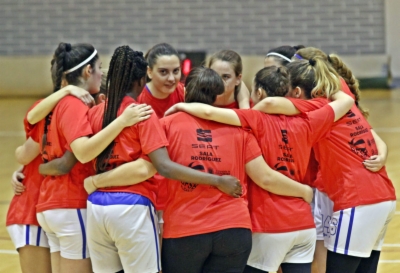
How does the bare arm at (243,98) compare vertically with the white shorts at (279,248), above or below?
above

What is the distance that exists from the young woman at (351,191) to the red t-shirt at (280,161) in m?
0.20

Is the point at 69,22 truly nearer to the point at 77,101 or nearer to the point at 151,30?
the point at 151,30

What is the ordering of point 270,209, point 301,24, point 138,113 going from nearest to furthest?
1. point 138,113
2. point 270,209
3. point 301,24

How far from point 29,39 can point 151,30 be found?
9.26ft

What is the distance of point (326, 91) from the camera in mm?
3584

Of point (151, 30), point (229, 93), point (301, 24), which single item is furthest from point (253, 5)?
point (229, 93)

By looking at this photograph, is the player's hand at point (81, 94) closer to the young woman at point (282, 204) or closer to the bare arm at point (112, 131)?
the bare arm at point (112, 131)

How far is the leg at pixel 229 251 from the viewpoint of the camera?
9.95 feet

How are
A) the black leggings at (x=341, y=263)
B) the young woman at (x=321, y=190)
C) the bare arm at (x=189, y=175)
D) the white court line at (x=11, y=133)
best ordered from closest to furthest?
the bare arm at (x=189, y=175) < the black leggings at (x=341, y=263) < the young woman at (x=321, y=190) < the white court line at (x=11, y=133)

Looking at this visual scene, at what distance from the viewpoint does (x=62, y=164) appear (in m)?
3.36

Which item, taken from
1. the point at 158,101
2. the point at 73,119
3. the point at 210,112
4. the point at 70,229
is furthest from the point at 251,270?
the point at 158,101

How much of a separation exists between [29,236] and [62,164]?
61 cm

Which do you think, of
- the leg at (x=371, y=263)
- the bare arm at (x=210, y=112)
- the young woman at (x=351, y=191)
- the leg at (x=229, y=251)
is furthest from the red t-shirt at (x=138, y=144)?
the leg at (x=371, y=263)

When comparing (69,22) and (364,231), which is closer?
(364,231)
